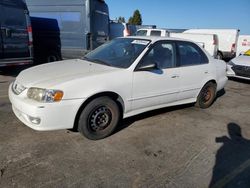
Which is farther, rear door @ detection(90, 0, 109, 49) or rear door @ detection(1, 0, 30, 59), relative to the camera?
rear door @ detection(90, 0, 109, 49)

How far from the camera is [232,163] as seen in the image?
3285mm

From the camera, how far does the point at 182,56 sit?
471 centimetres

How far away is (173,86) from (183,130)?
0.84 metres

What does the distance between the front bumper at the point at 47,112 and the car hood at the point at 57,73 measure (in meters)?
0.26

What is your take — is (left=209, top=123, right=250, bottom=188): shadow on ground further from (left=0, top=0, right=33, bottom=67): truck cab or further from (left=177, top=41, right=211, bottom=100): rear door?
(left=0, top=0, right=33, bottom=67): truck cab

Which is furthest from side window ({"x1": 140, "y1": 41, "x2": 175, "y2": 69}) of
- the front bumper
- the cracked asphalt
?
the front bumper

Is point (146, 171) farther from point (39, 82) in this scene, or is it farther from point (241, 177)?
point (39, 82)

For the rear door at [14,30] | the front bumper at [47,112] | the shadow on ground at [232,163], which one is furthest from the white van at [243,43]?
the front bumper at [47,112]

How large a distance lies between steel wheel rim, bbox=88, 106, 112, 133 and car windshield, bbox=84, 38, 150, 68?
2.60ft

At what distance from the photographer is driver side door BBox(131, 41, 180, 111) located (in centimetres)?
396

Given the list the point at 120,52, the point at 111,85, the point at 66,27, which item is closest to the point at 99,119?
the point at 111,85

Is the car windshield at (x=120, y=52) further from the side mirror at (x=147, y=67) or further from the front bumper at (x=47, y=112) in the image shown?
the front bumper at (x=47, y=112)

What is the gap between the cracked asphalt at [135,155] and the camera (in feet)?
9.16

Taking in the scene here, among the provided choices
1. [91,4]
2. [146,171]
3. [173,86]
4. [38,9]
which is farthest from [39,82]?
[38,9]
